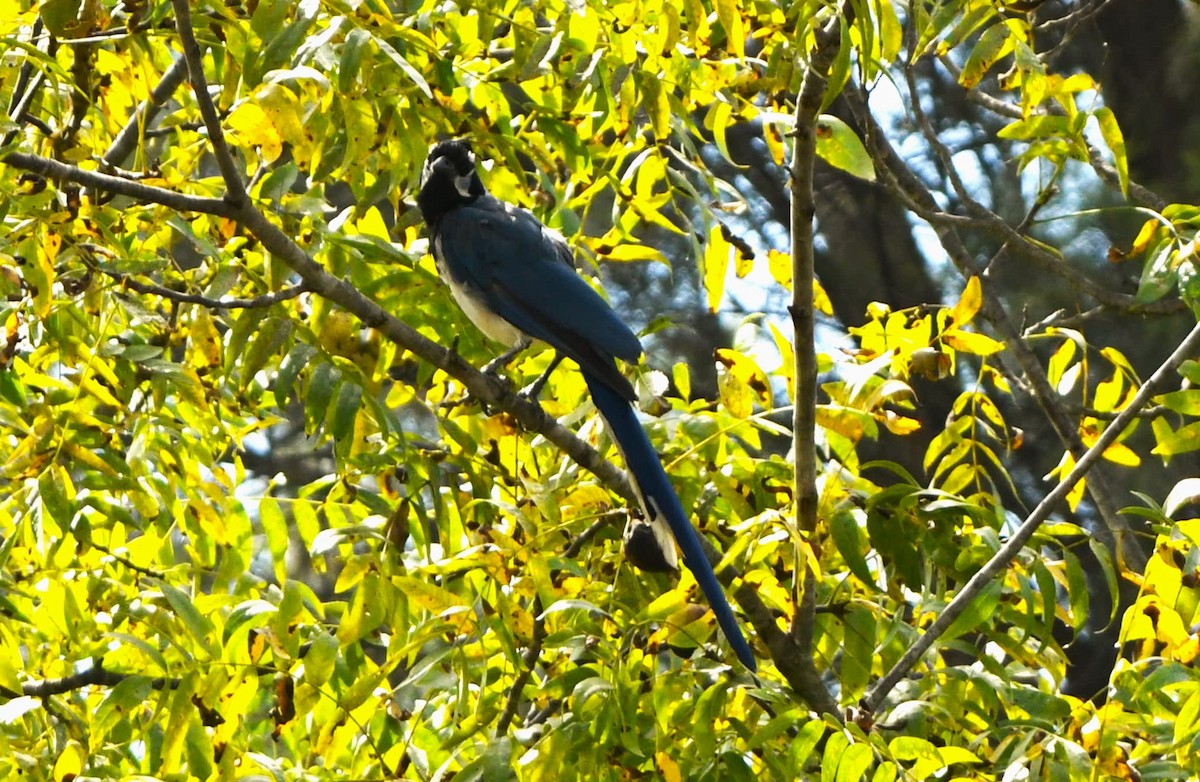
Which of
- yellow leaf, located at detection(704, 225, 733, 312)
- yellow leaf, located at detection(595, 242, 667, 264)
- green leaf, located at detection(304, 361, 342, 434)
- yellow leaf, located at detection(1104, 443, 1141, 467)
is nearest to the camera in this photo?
green leaf, located at detection(304, 361, 342, 434)

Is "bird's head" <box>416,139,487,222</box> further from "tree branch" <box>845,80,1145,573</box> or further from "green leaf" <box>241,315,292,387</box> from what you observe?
"green leaf" <box>241,315,292,387</box>

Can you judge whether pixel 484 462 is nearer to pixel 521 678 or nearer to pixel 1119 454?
pixel 521 678

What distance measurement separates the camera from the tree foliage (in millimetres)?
2342

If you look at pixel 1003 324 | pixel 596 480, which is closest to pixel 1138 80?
pixel 1003 324

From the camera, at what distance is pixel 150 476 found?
9.15 feet

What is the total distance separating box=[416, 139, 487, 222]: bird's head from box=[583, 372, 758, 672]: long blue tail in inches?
56.2

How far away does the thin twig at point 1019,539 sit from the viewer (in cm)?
258

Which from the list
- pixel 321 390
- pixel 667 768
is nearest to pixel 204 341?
pixel 321 390

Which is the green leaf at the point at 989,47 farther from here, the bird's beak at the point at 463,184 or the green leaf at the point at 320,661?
the bird's beak at the point at 463,184

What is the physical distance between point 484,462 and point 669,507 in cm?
44

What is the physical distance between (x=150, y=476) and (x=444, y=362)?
1.97 ft

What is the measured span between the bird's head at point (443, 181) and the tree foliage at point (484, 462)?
0.92 meters

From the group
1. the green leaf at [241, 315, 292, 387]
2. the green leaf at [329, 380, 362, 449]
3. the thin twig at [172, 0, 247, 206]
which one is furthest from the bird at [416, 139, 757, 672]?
the thin twig at [172, 0, 247, 206]

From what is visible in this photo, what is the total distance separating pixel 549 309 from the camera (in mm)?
3609
